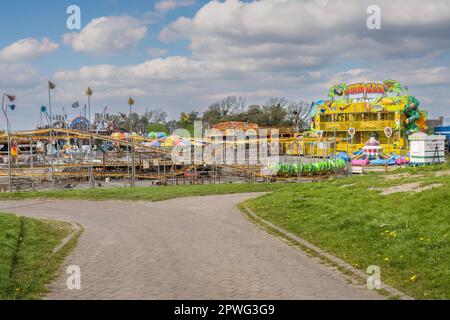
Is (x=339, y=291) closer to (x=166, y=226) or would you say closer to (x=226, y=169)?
(x=166, y=226)

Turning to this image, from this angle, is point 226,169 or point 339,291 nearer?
point 339,291

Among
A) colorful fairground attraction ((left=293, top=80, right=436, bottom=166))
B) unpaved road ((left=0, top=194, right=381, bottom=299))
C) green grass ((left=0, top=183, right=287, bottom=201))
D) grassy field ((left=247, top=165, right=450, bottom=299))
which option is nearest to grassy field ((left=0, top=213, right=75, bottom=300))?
unpaved road ((left=0, top=194, right=381, bottom=299))

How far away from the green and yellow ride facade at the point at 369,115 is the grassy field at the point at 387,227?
148ft

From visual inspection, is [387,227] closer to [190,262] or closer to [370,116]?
[190,262]

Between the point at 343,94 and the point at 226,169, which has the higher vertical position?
the point at 343,94

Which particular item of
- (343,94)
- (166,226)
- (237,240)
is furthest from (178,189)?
(343,94)

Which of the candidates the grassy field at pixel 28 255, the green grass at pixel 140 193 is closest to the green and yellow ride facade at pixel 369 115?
the green grass at pixel 140 193

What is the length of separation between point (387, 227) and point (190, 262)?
4.74m

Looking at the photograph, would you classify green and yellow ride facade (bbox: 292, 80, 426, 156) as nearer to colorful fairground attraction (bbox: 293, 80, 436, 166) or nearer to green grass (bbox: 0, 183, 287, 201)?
colorful fairground attraction (bbox: 293, 80, 436, 166)

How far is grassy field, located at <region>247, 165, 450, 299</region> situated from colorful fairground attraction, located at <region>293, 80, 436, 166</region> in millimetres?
43767

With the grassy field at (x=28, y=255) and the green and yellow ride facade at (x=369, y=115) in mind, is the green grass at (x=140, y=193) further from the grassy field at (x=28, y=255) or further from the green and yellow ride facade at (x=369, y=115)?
the green and yellow ride facade at (x=369, y=115)

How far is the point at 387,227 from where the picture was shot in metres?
11.9
